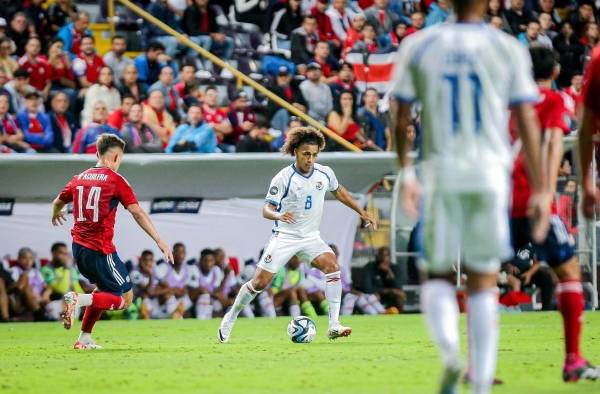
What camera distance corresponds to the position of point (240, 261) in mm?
19484

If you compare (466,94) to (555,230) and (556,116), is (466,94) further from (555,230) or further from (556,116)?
(555,230)

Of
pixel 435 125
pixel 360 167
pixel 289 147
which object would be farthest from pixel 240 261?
pixel 435 125

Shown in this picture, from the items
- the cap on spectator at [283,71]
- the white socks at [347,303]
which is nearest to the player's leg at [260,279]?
the white socks at [347,303]

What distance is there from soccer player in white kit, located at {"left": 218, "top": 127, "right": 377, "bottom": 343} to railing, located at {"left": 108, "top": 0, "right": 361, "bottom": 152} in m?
6.73

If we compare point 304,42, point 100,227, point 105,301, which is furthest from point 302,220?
point 304,42

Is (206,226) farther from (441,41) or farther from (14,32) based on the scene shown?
(441,41)

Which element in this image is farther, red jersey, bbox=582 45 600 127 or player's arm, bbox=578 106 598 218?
red jersey, bbox=582 45 600 127

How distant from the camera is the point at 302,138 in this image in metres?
Result: 12.9

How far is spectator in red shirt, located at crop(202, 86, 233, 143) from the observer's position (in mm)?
20078

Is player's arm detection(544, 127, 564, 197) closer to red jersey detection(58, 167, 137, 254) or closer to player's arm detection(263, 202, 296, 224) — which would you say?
player's arm detection(263, 202, 296, 224)

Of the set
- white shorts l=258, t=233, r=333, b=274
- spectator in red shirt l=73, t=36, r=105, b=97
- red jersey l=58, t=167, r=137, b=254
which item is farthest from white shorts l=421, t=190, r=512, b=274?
spectator in red shirt l=73, t=36, r=105, b=97

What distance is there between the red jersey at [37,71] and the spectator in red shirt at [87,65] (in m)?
0.50

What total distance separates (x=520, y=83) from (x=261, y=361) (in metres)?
4.70

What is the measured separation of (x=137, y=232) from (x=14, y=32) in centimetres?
A: 470
